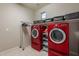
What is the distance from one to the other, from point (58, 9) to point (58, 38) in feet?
2.31

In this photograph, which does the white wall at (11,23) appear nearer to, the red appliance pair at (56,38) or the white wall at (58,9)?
the white wall at (58,9)

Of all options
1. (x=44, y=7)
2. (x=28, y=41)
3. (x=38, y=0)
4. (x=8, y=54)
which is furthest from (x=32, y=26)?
(x=8, y=54)

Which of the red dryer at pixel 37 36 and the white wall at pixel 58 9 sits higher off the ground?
the white wall at pixel 58 9

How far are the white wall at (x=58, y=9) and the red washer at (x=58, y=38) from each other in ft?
0.88

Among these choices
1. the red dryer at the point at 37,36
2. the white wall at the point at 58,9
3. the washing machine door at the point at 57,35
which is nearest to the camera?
the white wall at the point at 58,9

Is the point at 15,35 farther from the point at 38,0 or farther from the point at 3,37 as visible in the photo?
the point at 38,0

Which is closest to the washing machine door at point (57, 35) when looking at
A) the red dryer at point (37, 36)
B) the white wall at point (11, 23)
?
the red dryer at point (37, 36)

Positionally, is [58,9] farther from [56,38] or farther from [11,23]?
[11,23]

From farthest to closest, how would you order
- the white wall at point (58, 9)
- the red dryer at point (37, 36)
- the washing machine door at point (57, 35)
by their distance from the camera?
the red dryer at point (37, 36)
the washing machine door at point (57, 35)
the white wall at point (58, 9)

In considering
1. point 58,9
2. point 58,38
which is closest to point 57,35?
point 58,38

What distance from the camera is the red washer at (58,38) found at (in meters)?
1.74

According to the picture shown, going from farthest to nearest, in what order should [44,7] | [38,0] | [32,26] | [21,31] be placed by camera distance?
[32,26] → [21,31] → [44,7] → [38,0]

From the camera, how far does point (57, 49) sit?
191 cm

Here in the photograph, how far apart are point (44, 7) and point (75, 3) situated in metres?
0.68
